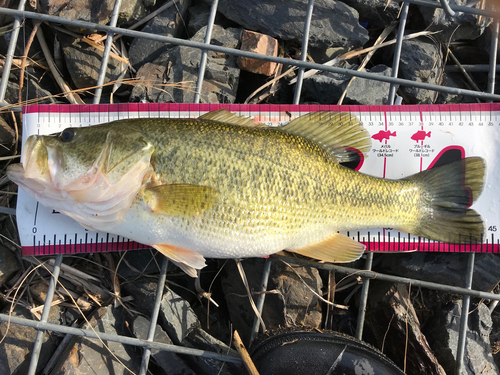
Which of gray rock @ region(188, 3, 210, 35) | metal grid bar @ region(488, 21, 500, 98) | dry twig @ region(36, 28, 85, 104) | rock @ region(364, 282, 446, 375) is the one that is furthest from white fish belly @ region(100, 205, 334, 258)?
metal grid bar @ region(488, 21, 500, 98)

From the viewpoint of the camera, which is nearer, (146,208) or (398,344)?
(146,208)

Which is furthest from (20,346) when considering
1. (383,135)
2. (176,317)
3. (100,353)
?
(383,135)

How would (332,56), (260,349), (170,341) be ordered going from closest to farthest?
(260,349) → (170,341) → (332,56)

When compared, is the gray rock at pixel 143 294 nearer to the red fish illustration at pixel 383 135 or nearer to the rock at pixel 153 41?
the rock at pixel 153 41

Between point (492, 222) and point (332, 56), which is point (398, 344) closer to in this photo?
point (492, 222)

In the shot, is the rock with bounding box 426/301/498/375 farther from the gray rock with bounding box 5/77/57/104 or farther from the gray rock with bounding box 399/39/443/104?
the gray rock with bounding box 5/77/57/104

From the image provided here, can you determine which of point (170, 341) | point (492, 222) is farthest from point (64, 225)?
point (492, 222)
